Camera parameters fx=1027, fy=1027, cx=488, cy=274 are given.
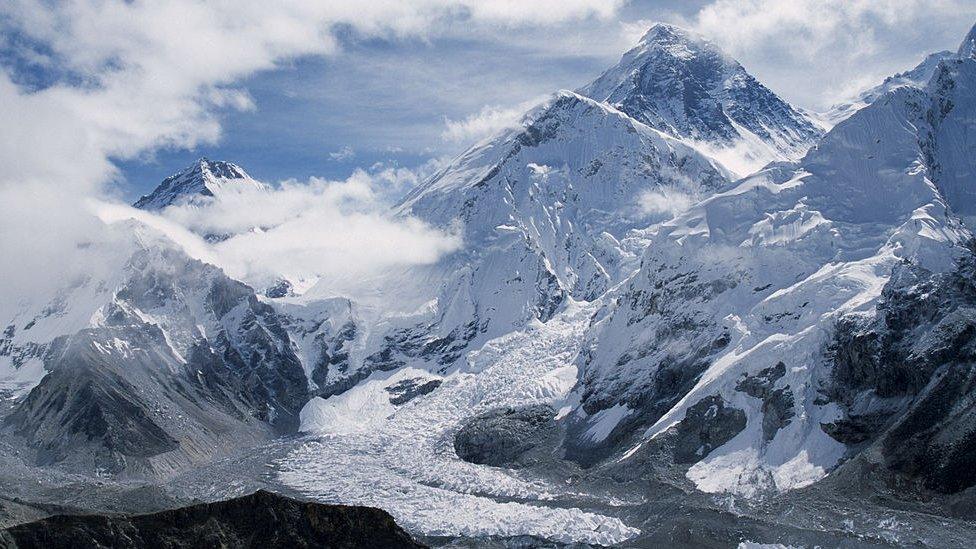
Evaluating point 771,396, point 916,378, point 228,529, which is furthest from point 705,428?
point 228,529

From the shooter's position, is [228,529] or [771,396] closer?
[228,529]

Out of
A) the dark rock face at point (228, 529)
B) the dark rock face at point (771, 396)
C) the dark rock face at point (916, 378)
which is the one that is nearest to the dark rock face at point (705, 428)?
the dark rock face at point (771, 396)

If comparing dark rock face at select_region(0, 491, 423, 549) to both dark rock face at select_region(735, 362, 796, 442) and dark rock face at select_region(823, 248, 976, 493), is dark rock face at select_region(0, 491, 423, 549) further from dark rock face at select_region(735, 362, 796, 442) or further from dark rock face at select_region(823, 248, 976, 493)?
dark rock face at select_region(735, 362, 796, 442)

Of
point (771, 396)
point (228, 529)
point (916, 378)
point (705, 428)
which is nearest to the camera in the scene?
point (228, 529)

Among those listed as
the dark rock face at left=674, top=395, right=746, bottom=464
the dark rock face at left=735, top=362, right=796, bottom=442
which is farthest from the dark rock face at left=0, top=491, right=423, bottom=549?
the dark rock face at left=735, top=362, right=796, bottom=442

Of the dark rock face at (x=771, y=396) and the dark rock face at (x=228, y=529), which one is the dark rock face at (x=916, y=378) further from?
the dark rock face at (x=228, y=529)

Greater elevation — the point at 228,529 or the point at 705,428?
the point at 228,529

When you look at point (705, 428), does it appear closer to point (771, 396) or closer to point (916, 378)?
point (771, 396)
